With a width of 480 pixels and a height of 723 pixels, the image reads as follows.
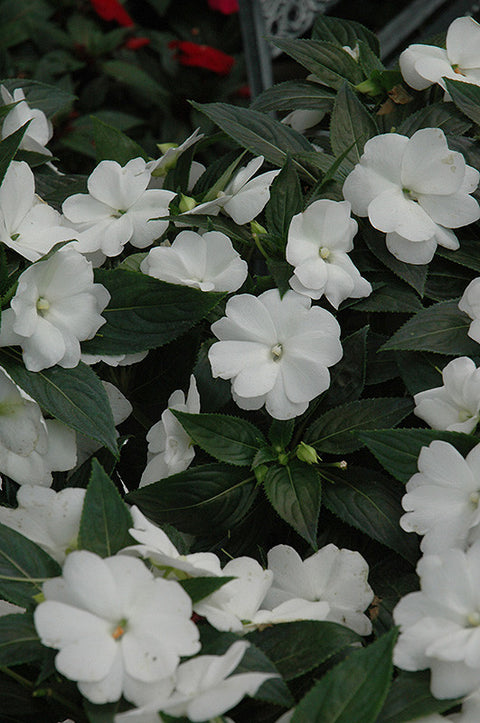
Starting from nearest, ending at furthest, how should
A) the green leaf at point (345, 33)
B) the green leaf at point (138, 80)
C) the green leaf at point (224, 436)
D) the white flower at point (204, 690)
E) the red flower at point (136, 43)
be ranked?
the white flower at point (204, 690) < the green leaf at point (224, 436) < the green leaf at point (345, 33) < the green leaf at point (138, 80) < the red flower at point (136, 43)

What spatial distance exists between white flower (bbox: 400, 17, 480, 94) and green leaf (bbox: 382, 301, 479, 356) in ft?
0.82

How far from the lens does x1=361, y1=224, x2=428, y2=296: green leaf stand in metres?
0.79

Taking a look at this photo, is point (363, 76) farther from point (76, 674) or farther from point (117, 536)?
point (76, 674)

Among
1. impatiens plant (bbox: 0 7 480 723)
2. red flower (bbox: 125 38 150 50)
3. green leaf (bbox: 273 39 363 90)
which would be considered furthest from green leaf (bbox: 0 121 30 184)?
red flower (bbox: 125 38 150 50)

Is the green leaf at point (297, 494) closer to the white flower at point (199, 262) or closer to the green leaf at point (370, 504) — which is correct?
the green leaf at point (370, 504)

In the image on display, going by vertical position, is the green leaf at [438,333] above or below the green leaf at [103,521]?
above

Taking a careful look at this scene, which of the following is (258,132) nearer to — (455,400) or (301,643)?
(455,400)

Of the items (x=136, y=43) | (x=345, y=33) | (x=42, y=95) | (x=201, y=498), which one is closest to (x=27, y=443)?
(x=201, y=498)

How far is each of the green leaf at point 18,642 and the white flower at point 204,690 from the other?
0.28 ft

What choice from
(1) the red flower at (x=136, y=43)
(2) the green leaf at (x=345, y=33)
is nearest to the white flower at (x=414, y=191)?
(2) the green leaf at (x=345, y=33)

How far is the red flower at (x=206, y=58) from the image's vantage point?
2.59 meters

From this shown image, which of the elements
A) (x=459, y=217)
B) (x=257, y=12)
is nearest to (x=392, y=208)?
(x=459, y=217)

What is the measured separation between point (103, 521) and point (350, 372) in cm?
27

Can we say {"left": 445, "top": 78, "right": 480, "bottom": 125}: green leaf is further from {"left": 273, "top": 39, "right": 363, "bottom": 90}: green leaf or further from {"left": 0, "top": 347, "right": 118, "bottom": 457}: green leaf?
{"left": 0, "top": 347, "right": 118, "bottom": 457}: green leaf
